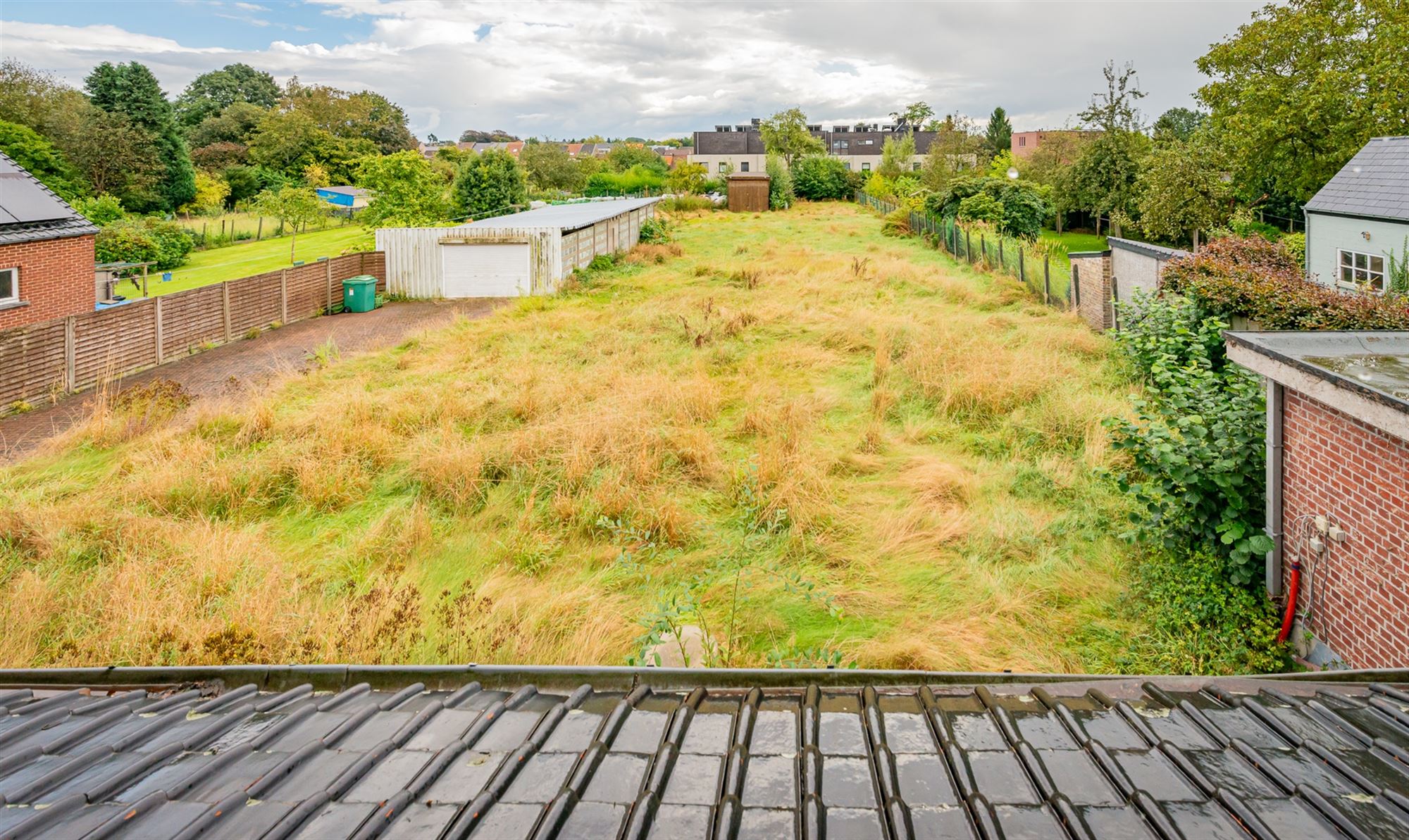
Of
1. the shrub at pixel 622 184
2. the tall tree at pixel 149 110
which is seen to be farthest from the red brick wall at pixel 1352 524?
Answer: the shrub at pixel 622 184

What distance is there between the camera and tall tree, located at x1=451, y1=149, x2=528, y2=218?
3603cm

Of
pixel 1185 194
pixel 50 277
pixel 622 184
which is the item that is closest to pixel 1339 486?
pixel 50 277

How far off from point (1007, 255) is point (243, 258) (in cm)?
2809

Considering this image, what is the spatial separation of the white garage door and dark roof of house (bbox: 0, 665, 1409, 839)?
22.0 m

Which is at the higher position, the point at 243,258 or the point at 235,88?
the point at 235,88

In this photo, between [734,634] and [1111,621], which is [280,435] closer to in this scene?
[734,634]

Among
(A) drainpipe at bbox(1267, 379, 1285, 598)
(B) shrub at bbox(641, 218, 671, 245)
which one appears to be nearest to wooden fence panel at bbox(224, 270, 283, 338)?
(B) shrub at bbox(641, 218, 671, 245)

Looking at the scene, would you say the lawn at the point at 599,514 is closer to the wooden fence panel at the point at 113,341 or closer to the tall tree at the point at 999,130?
the wooden fence panel at the point at 113,341

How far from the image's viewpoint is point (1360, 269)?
833 inches

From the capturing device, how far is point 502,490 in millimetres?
9141

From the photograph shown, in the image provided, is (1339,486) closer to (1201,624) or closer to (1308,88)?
(1201,624)

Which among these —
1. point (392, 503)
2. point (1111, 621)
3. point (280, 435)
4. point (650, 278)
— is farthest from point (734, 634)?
point (650, 278)

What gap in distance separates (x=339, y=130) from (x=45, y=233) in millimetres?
63361

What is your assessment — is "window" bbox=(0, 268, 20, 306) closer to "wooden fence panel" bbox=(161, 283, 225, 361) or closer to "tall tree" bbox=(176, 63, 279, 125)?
"wooden fence panel" bbox=(161, 283, 225, 361)
